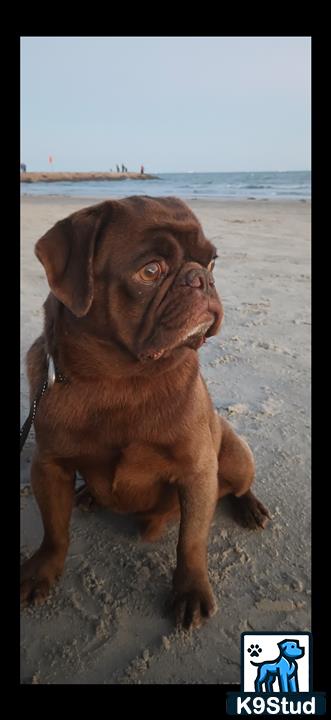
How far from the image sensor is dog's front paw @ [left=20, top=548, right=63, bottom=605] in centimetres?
244

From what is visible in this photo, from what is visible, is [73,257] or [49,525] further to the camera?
[49,525]

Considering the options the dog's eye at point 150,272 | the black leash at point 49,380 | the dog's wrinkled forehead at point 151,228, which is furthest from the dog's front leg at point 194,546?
the dog's wrinkled forehead at point 151,228

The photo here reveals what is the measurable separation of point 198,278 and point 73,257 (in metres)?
0.47

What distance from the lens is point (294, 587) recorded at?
8.25 ft

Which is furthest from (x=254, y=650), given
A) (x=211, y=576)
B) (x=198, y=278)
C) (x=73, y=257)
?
A: (x=73, y=257)

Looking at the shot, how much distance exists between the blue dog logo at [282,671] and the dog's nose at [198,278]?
1.32m

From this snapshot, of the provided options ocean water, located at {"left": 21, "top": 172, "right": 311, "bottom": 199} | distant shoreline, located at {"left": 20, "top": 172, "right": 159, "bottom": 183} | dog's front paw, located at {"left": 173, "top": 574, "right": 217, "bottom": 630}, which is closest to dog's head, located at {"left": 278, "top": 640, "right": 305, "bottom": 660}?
dog's front paw, located at {"left": 173, "top": 574, "right": 217, "bottom": 630}

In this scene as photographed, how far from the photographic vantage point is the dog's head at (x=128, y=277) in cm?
206

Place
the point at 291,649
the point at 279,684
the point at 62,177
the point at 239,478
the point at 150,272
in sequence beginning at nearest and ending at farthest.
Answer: the point at 279,684, the point at 291,649, the point at 150,272, the point at 239,478, the point at 62,177

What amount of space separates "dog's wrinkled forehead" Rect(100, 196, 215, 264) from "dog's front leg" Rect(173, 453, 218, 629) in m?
0.91

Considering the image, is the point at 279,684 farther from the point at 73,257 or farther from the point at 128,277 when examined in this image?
the point at 73,257

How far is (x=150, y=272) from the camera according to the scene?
2068mm

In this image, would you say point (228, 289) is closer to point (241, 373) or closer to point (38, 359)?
point (241, 373)

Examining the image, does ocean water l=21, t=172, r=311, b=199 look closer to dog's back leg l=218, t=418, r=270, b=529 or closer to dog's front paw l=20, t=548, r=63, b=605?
dog's back leg l=218, t=418, r=270, b=529
